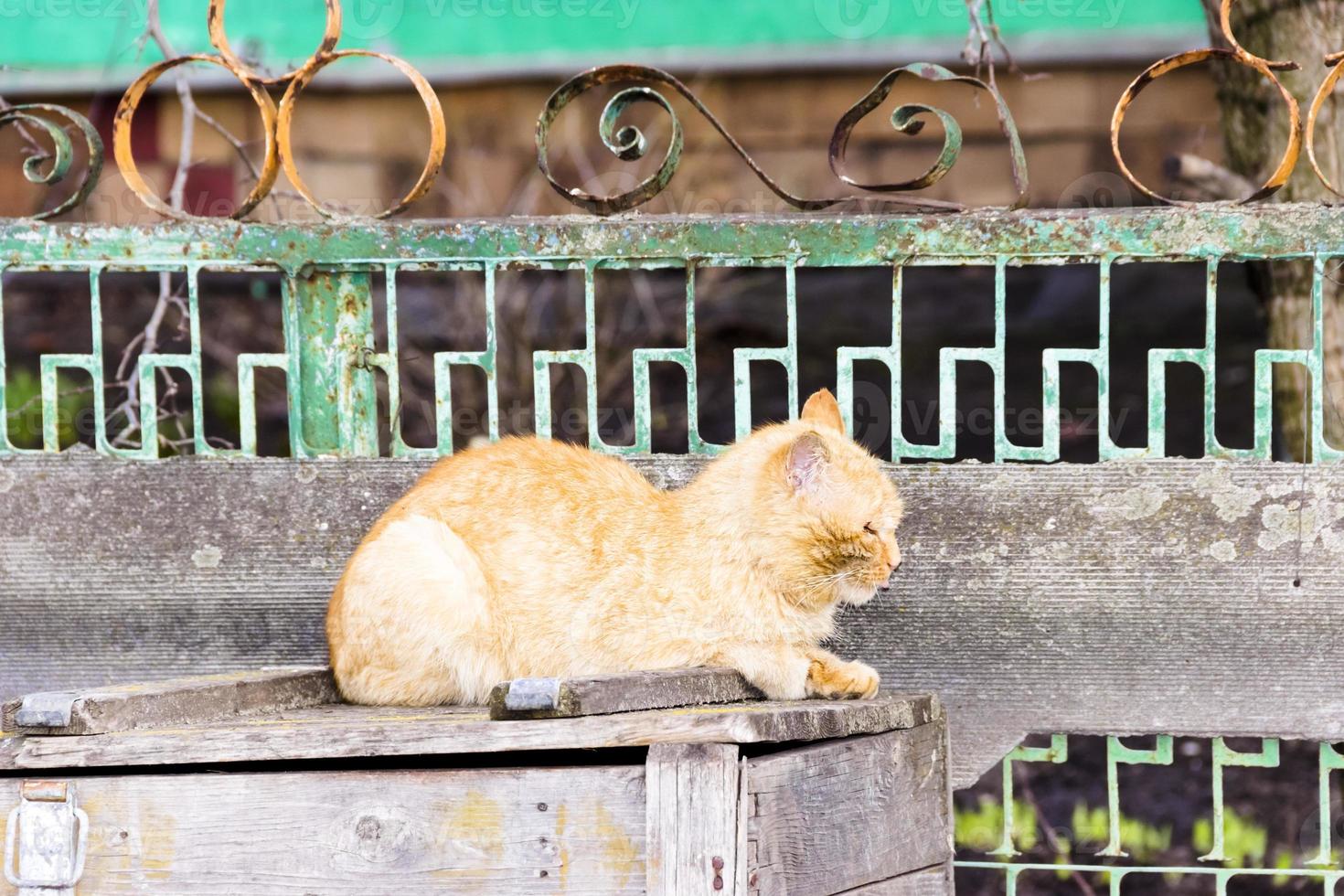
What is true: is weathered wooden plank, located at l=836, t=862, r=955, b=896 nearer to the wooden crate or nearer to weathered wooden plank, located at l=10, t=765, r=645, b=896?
Answer: the wooden crate

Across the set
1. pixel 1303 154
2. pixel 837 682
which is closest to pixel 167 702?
pixel 837 682

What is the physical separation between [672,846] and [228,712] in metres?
1.14

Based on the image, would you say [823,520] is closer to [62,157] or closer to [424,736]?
[424,736]

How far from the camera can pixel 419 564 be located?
3119 millimetres

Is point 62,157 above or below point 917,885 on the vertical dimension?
above

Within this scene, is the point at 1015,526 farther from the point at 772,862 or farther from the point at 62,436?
the point at 62,436

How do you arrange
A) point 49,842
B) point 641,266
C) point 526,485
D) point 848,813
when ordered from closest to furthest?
point 49,842 → point 848,813 → point 526,485 → point 641,266

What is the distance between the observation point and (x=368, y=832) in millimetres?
2584

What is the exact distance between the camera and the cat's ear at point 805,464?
3.07 m

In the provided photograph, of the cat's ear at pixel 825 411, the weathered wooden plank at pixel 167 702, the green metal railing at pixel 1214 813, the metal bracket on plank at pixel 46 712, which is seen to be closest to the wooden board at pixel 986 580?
the green metal railing at pixel 1214 813

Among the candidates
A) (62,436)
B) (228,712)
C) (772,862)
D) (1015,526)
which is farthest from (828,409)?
(62,436)

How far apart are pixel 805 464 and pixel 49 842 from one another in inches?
62.2

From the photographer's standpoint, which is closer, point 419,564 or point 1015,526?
point 419,564

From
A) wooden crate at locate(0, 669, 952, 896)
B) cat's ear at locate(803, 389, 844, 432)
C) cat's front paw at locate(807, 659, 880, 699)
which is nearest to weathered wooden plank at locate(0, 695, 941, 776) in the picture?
wooden crate at locate(0, 669, 952, 896)
